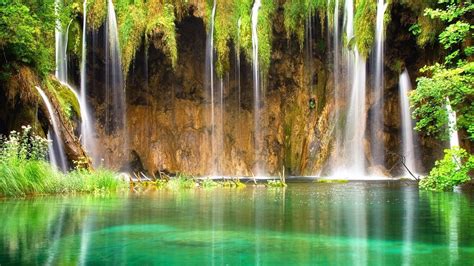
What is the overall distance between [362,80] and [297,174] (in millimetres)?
6732

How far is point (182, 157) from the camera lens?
32.5 m

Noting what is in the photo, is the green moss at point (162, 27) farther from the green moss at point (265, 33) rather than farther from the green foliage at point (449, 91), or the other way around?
the green foliage at point (449, 91)

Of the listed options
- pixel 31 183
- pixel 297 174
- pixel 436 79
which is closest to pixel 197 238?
pixel 31 183

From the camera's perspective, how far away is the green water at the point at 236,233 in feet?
17.2

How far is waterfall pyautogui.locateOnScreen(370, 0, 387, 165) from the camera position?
26359 millimetres

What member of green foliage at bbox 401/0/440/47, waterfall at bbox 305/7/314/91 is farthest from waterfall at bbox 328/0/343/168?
green foliage at bbox 401/0/440/47

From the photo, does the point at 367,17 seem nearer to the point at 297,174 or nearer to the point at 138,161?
the point at 297,174

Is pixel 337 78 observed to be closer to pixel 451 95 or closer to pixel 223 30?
pixel 223 30

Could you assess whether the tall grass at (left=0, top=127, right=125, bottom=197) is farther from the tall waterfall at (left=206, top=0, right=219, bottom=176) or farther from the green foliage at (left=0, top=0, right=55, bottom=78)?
the tall waterfall at (left=206, top=0, right=219, bottom=176)

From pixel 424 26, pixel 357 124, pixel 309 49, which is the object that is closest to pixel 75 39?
pixel 309 49

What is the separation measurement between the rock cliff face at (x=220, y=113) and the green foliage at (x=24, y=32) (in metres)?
13.1

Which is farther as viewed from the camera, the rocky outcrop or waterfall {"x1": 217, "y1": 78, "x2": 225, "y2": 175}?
waterfall {"x1": 217, "y1": 78, "x2": 225, "y2": 175}

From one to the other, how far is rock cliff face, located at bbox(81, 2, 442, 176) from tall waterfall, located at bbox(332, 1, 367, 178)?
4.70ft

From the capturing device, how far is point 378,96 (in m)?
27.6
